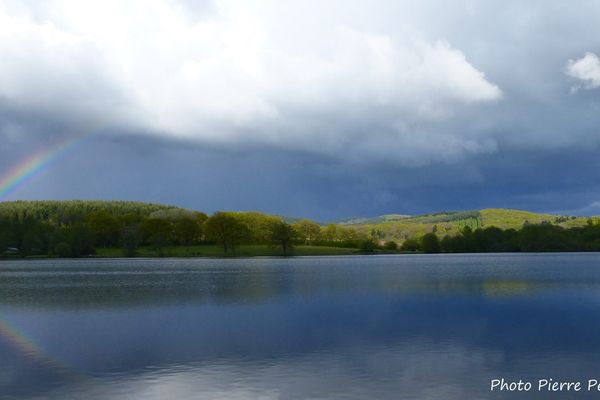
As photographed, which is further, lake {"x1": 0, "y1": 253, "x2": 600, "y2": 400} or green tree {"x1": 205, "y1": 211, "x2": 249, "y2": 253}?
green tree {"x1": 205, "y1": 211, "x2": 249, "y2": 253}

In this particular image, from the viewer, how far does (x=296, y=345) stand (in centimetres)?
3042

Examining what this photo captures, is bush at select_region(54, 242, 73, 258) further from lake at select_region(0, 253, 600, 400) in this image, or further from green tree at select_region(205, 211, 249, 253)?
lake at select_region(0, 253, 600, 400)

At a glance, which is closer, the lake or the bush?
the lake

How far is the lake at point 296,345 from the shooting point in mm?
22062

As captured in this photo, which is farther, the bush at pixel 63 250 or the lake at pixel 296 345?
the bush at pixel 63 250

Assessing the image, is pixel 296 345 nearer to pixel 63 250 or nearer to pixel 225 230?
pixel 225 230

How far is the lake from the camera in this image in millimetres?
22062

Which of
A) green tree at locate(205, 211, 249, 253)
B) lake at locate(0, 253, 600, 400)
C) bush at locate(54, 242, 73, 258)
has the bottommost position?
lake at locate(0, 253, 600, 400)

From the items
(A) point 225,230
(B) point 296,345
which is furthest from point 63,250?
(B) point 296,345

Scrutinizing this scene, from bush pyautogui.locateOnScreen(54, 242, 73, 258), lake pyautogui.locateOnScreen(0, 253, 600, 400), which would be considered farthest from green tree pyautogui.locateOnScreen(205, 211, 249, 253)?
lake pyautogui.locateOnScreen(0, 253, 600, 400)

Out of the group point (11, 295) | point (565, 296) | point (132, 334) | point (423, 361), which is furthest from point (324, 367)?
point (11, 295)

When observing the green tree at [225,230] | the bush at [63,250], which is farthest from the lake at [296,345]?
the bush at [63,250]

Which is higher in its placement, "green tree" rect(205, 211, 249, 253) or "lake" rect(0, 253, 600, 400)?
"green tree" rect(205, 211, 249, 253)

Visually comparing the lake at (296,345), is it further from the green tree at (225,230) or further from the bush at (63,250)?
the bush at (63,250)
